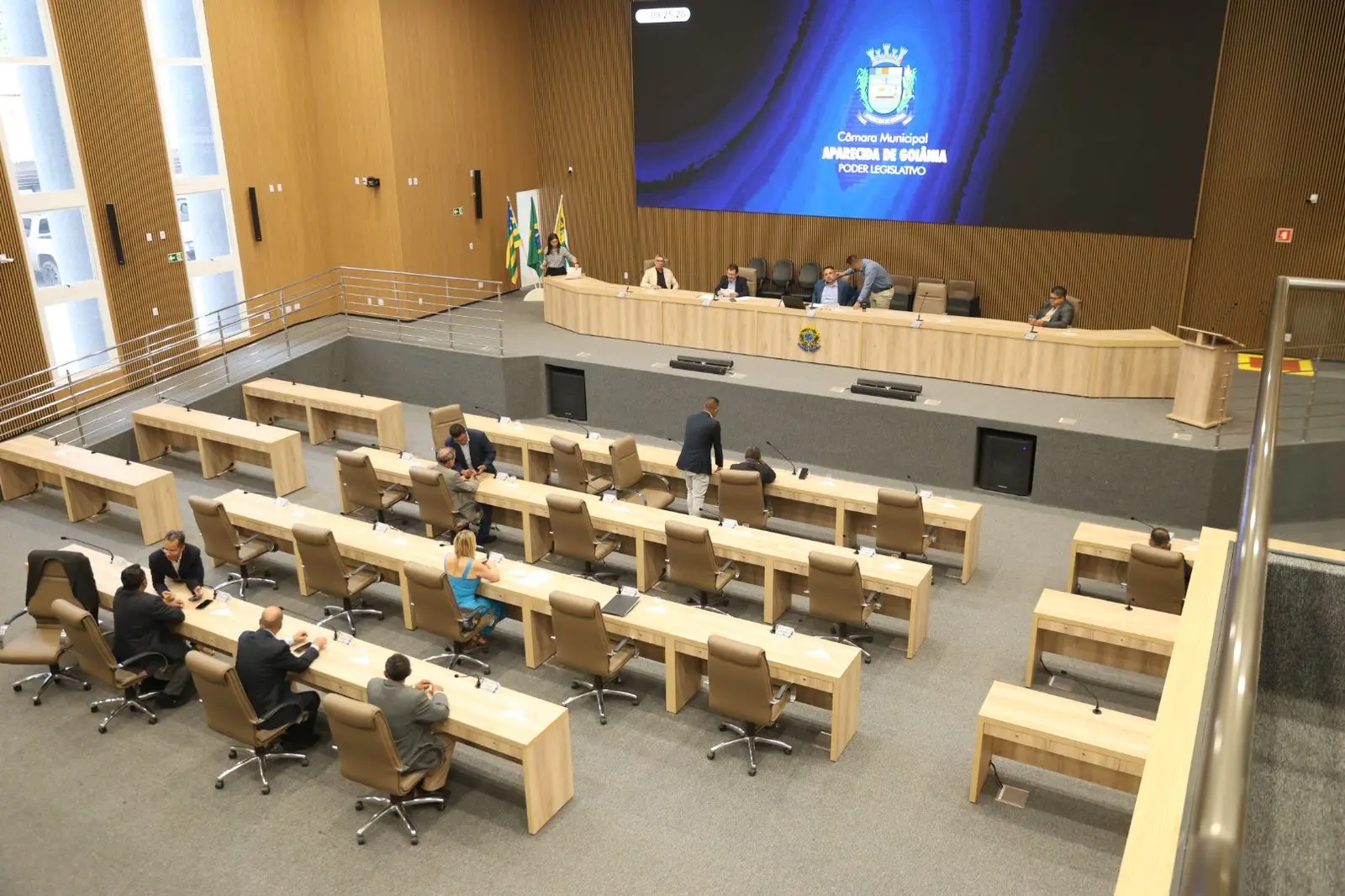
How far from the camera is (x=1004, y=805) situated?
6609 mm

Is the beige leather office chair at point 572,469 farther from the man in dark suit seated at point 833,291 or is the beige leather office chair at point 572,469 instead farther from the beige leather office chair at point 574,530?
the man in dark suit seated at point 833,291

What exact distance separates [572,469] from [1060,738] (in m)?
5.83

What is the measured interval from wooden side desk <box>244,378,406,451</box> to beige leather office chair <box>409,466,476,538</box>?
9.18ft

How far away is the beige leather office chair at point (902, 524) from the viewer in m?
9.10

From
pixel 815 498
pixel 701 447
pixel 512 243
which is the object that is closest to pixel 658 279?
pixel 512 243

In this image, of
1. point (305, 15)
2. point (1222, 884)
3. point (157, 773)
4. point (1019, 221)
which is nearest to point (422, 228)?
point (305, 15)

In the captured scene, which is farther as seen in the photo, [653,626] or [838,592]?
[838,592]

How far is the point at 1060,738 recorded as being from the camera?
6.19m

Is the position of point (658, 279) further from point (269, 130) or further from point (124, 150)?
point (124, 150)

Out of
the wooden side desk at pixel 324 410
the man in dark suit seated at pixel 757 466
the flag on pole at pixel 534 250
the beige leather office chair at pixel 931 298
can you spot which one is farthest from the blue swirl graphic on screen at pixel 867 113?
the man in dark suit seated at pixel 757 466

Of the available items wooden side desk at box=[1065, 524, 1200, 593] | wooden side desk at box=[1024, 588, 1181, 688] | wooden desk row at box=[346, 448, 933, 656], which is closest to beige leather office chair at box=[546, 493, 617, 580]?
wooden desk row at box=[346, 448, 933, 656]

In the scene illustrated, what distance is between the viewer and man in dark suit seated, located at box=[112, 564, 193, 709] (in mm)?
7445

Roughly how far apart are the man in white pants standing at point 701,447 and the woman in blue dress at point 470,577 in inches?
100

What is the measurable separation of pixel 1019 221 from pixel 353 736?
12084mm
